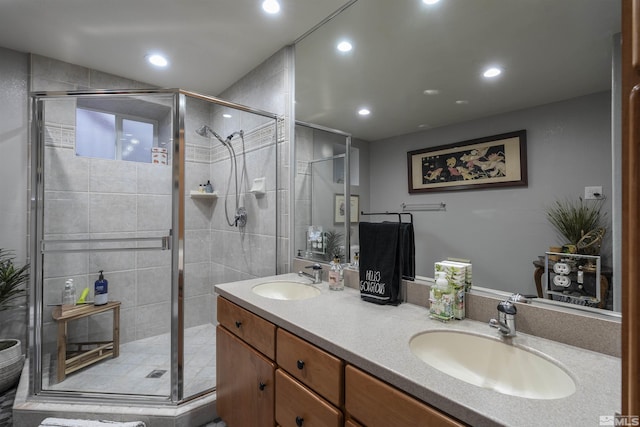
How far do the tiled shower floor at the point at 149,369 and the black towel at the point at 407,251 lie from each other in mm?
1476

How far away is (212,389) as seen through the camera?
5.98 ft

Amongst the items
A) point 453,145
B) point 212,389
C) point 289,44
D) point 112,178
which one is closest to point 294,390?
point 212,389

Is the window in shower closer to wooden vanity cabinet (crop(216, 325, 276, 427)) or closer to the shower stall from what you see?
the shower stall

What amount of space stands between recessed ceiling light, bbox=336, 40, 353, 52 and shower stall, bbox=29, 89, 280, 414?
68cm

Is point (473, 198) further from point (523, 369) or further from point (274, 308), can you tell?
point (274, 308)

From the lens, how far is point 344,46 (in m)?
1.76

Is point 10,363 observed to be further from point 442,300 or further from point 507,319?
point 507,319

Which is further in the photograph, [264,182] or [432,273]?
[264,182]

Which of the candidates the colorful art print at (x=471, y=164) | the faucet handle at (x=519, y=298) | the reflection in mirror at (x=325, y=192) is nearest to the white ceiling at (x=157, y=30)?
the reflection in mirror at (x=325, y=192)

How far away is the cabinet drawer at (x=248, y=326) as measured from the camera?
1240 millimetres

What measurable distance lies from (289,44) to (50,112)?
5.61 feet

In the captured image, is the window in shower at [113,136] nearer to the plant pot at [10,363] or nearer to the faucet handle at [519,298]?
the plant pot at [10,363]

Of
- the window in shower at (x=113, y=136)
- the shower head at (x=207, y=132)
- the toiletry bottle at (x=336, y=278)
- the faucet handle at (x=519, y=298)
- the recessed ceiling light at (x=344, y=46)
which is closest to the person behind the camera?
the faucet handle at (x=519, y=298)

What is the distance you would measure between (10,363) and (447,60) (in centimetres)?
321
